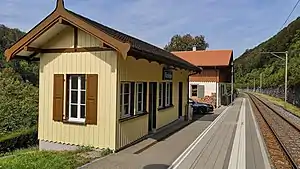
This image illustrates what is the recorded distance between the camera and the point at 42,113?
1073 centimetres

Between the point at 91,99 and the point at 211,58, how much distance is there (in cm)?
3020

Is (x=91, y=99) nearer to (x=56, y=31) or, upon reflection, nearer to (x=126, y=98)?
(x=126, y=98)

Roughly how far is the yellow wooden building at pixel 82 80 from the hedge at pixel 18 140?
2.71 m

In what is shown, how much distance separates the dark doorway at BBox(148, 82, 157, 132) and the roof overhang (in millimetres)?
4206

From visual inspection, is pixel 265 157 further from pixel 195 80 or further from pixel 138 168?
pixel 195 80

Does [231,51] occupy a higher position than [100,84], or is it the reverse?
[231,51]

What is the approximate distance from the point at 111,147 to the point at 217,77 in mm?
26641

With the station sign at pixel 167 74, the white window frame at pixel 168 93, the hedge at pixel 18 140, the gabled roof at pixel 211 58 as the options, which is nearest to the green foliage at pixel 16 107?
the hedge at pixel 18 140

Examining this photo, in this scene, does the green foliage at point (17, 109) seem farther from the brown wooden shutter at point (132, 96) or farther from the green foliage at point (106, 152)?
the green foliage at point (106, 152)

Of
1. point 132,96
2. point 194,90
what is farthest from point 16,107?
point 194,90

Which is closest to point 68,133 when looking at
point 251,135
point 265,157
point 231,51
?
point 265,157

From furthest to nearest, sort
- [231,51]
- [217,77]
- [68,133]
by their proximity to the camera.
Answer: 1. [231,51]
2. [217,77]
3. [68,133]

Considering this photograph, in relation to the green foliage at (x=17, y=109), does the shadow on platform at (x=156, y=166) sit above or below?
below

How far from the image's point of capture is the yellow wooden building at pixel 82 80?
948cm
